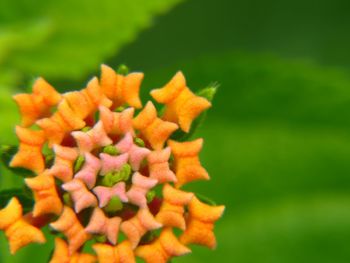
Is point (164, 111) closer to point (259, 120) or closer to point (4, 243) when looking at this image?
point (4, 243)

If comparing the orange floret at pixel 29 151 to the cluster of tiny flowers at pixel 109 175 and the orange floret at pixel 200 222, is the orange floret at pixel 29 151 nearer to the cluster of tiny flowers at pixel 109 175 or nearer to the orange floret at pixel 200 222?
the cluster of tiny flowers at pixel 109 175

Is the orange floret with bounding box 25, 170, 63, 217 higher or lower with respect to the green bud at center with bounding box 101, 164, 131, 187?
lower

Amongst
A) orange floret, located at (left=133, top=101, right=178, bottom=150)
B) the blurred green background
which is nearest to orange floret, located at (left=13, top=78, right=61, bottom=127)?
orange floret, located at (left=133, top=101, right=178, bottom=150)

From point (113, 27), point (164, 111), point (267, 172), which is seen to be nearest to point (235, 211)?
point (267, 172)

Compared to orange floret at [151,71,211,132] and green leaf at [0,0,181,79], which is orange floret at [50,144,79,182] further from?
green leaf at [0,0,181,79]

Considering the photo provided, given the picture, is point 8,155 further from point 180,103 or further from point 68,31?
point 68,31
